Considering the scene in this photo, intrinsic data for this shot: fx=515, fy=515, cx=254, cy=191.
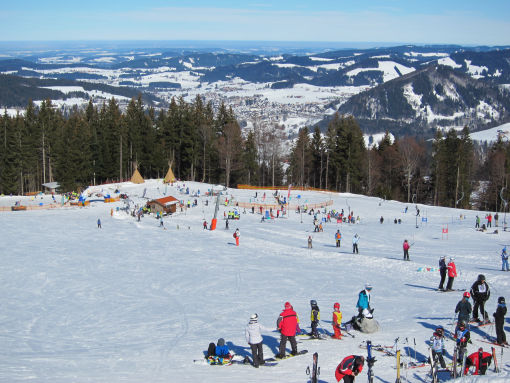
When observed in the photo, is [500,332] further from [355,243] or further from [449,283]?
[355,243]

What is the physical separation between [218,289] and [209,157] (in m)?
50.9

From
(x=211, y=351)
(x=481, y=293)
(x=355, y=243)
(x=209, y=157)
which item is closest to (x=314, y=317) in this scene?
(x=211, y=351)

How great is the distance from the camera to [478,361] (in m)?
10.9

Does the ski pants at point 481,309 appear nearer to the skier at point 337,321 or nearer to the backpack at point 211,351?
the skier at point 337,321

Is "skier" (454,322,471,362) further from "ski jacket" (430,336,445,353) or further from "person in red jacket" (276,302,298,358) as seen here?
"person in red jacket" (276,302,298,358)

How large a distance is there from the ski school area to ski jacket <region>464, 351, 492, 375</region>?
0.26 meters

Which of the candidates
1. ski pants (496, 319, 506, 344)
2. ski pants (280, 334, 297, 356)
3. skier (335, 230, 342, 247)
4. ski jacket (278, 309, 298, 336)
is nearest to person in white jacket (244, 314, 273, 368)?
ski pants (280, 334, 297, 356)

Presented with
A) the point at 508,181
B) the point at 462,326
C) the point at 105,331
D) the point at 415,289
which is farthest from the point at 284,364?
the point at 508,181

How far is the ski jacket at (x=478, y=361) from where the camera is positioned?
1084 cm

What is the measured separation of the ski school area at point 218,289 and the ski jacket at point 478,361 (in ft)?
0.84

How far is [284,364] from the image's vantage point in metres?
12.2

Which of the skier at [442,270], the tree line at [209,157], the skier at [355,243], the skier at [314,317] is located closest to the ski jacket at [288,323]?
the skier at [314,317]

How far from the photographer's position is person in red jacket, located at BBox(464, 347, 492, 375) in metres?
10.8

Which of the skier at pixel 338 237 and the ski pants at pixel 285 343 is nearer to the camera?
the ski pants at pixel 285 343
